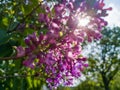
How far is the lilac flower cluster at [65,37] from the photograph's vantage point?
4.50ft

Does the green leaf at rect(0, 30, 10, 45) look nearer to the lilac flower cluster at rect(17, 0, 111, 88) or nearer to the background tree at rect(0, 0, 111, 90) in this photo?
the background tree at rect(0, 0, 111, 90)

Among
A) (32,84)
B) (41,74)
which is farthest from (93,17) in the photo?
(32,84)

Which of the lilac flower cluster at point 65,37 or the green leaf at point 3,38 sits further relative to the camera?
the green leaf at point 3,38

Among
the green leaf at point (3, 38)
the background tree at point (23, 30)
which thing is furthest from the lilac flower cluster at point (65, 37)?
the green leaf at point (3, 38)

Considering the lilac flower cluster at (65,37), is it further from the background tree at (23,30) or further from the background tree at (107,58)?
the background tree at (107,58)

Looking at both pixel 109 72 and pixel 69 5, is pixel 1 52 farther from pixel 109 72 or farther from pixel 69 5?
pixel 109 72

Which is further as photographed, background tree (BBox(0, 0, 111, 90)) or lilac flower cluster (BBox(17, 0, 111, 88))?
background tree (BBox(0, 0, 111, 90))

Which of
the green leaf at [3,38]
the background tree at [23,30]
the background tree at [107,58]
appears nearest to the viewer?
the background tree at [23,30]

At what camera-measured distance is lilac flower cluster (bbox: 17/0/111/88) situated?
1372mm

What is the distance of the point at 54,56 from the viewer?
1579 millimetres

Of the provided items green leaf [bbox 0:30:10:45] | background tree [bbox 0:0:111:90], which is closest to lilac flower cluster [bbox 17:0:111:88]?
background tree [bbox 0:0:111:90]

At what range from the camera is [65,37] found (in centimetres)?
146

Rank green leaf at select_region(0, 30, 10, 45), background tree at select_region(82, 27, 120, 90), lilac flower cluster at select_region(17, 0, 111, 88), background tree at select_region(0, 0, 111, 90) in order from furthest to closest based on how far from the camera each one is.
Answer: background tree at select_region(82, 27, 120, 90)
green leaf at select_region(0, 30, 10, 45)
background tree at select_region(0, 0, 111, 90)
lilac flower cluster at select_region(17, 0, 111, 88)

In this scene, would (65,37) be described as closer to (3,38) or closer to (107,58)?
(3,38)
